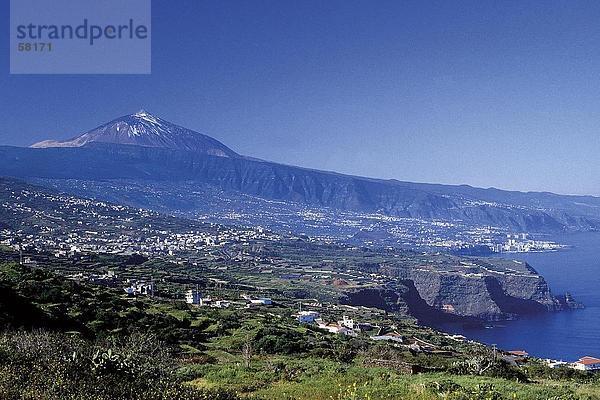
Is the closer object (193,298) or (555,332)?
(193,298)

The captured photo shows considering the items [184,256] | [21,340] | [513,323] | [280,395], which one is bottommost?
[513,323]

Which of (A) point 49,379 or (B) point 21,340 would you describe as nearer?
(A) point 49,379

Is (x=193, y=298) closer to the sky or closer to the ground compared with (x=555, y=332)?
closer to the sky

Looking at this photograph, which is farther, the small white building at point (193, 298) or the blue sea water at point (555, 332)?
the blue sea water at point (555, 332)

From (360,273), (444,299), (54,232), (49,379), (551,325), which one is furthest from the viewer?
(54,232)

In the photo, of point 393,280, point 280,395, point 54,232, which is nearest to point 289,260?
point 393,280

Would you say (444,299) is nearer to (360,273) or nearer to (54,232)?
(360,273)

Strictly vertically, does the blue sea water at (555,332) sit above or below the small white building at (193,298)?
below

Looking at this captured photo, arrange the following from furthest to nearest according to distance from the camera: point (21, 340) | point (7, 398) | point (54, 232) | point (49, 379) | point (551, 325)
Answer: point (54, 232) < point (551, 325) < point (21, 340) < point (49, 379) < point (7, 398)

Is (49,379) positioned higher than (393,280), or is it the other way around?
(49,379)

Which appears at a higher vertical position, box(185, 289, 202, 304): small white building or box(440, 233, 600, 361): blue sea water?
box(185, 289, 202, 304): small white building

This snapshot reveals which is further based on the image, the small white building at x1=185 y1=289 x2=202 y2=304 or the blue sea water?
the blue sea water
